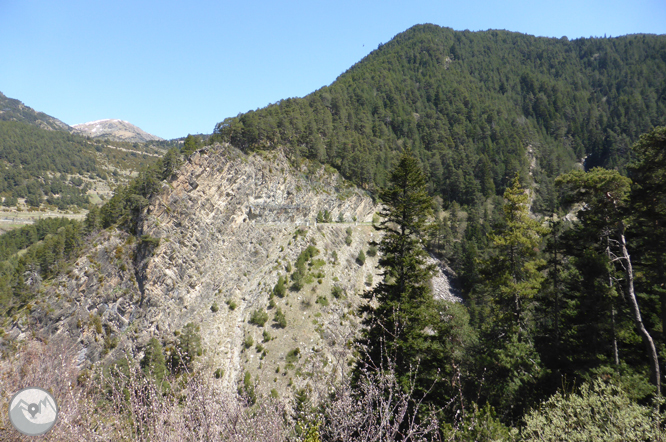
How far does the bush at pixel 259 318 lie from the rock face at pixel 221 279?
56 centimetres

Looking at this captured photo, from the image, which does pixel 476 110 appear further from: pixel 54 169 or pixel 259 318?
pixel 54 169

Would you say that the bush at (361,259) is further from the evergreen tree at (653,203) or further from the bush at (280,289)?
the evergreen tree at (653,203)

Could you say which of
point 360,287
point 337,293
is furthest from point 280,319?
point 360,287

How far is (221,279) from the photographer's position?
3791cm

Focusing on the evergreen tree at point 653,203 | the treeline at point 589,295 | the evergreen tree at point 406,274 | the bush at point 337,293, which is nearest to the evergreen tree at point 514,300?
the treeline at point 589,295

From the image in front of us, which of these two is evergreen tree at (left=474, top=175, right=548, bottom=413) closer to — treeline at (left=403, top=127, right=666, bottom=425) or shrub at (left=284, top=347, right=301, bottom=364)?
treeline at (left=403, top=127, right=666, bottom=425)

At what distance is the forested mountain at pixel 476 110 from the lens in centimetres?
6300

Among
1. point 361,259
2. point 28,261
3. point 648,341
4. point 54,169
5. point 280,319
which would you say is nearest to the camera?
point 648,341

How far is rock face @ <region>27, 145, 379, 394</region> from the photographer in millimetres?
30766

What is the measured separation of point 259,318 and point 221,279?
31.3ft

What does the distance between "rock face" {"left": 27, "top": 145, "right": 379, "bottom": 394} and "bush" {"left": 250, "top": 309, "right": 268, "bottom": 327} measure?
1.83 feet

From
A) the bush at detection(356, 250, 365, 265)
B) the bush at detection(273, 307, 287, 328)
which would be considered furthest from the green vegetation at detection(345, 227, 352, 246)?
the bush at detection(273, 307, 287, 328)

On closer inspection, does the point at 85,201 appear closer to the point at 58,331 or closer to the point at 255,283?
the point at 58,331

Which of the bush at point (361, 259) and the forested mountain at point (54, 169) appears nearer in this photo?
the bush at point (361, 259)
